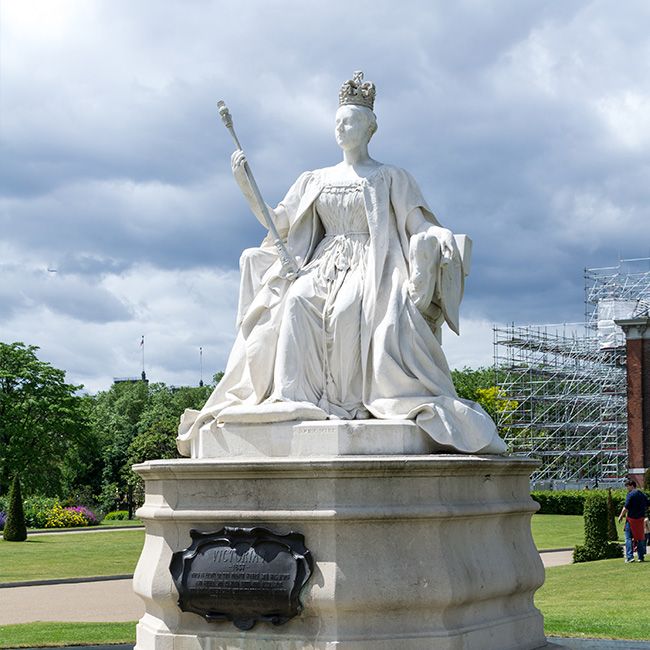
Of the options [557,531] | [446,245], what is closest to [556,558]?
[557,531]

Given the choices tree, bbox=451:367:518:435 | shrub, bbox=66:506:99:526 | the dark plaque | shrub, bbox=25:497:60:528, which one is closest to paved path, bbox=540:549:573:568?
the dark plaque

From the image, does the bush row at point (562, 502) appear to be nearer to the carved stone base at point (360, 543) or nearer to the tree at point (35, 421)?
the tree at point (35, 421)

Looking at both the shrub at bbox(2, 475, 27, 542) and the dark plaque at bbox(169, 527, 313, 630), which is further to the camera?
the shrub at bbox(2, 475, 27, 542)

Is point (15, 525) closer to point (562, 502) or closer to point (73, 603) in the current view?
point (73, 603)

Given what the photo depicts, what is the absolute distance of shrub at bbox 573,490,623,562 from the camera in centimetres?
2298

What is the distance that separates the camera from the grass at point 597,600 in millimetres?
12727

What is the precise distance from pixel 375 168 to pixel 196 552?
3576mm

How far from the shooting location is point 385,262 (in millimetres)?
9125

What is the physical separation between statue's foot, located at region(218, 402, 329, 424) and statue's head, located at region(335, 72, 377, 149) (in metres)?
2.45

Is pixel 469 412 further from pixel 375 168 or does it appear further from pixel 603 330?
pixel 603 330

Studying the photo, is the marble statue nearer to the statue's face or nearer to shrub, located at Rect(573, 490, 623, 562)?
the statue's face

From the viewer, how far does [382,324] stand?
8.73 metres

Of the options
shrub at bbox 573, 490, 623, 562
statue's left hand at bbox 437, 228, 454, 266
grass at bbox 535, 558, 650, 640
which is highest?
statue's left hand at bbox 437, 228, 454, 266

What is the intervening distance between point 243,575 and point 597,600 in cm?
1043
